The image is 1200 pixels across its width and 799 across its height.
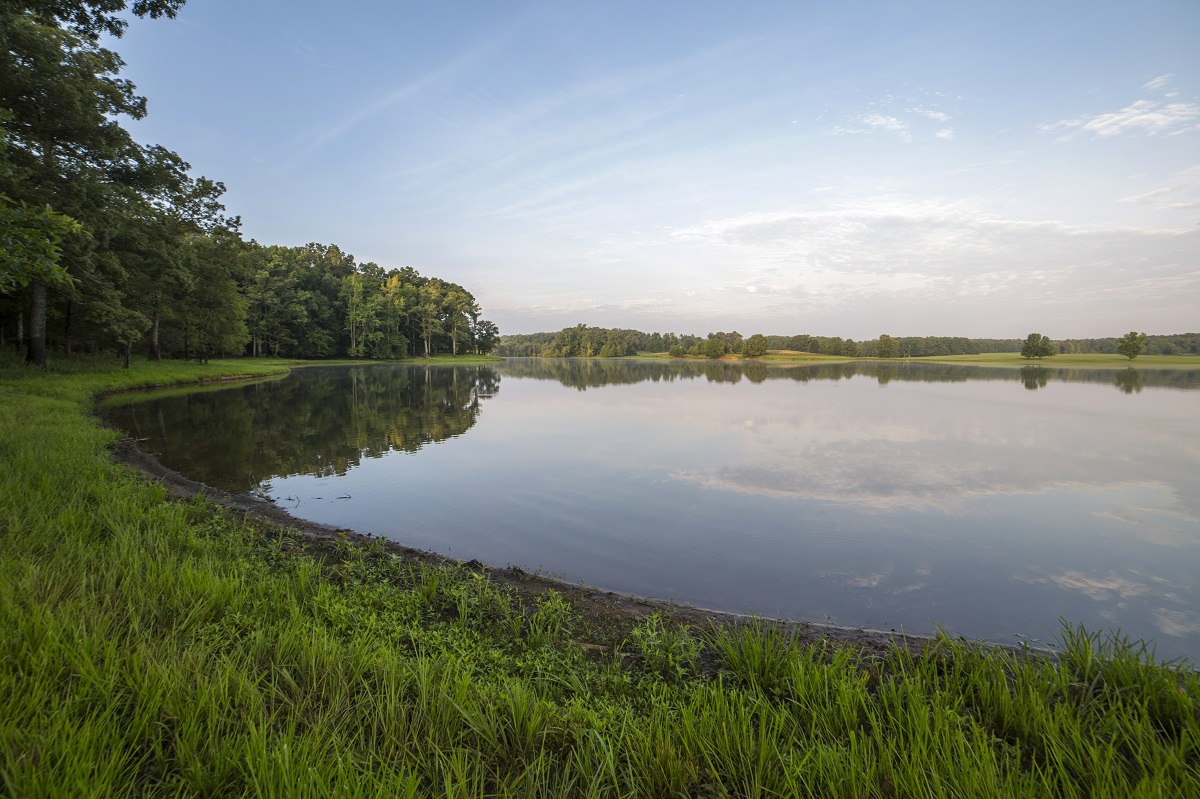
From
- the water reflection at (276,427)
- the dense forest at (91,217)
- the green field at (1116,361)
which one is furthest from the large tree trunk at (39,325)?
the green field at (1116,361)

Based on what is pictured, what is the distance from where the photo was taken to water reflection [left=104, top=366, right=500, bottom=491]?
1195cm

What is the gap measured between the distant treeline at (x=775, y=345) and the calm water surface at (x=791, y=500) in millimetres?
106253

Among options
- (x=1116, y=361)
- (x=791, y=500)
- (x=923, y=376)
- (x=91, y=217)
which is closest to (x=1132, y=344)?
(x=1116, y=361)

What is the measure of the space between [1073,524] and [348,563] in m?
11.1

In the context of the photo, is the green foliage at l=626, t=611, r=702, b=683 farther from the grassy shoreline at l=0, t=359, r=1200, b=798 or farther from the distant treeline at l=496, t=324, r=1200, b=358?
the distant treeline at l=496, t=324, r=1200, b=358

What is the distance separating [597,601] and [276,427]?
53.0 ft

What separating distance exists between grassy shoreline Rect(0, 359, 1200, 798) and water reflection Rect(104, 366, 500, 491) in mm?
7612

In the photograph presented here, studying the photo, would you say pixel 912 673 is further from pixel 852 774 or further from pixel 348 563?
pixel 348 563

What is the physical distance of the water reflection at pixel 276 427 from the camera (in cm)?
1195

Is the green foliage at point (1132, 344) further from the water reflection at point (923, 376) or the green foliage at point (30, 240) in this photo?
the green foliage at point (30, 240)

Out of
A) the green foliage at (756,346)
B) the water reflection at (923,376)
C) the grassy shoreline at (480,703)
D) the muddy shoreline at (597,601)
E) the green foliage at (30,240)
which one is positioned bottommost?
the muddy shoreline at (597,601)

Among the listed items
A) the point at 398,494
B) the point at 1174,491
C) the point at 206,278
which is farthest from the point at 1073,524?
the point at 206,278

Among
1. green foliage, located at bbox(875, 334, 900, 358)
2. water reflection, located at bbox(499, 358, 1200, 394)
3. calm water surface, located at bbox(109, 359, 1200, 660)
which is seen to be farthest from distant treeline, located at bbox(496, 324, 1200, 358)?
calm water surface, located at bbox(109, 359, 1200, 660)

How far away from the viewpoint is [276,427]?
17125mm
